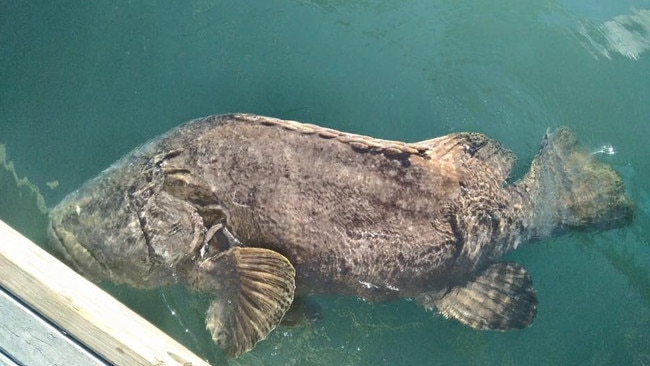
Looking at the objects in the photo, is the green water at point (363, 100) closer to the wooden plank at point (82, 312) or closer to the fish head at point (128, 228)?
the fish head at point (128, 228)

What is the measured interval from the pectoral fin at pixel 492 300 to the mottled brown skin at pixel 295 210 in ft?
0.29

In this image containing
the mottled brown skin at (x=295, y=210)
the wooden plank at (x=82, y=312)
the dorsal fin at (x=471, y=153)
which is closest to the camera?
the wooden plank at (x=82, y=312)

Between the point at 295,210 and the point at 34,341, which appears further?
the point at 295,210

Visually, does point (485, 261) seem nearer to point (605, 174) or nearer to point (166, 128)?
point (605, 174)

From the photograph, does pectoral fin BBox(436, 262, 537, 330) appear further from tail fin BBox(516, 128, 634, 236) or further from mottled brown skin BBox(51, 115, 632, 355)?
tail fin BBox(516, 128, 634, 236)

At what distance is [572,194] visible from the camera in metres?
5.50

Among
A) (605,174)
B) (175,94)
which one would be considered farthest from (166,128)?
(605,174)

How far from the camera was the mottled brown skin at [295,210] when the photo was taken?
4.40 meters

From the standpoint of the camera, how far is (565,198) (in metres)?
5.49

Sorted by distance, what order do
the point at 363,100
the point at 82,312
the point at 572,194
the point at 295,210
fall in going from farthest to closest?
the point at 363,100 → the point at 572,194 → the point at 295,210 → the point at 82,312

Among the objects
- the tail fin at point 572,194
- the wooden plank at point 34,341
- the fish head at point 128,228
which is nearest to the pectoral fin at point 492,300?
the tail fin at point 572,194

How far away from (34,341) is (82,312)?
0.40 m

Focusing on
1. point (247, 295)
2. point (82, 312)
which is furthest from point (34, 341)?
point (247, 295)

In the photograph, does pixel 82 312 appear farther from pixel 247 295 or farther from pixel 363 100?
pixel 363 100
